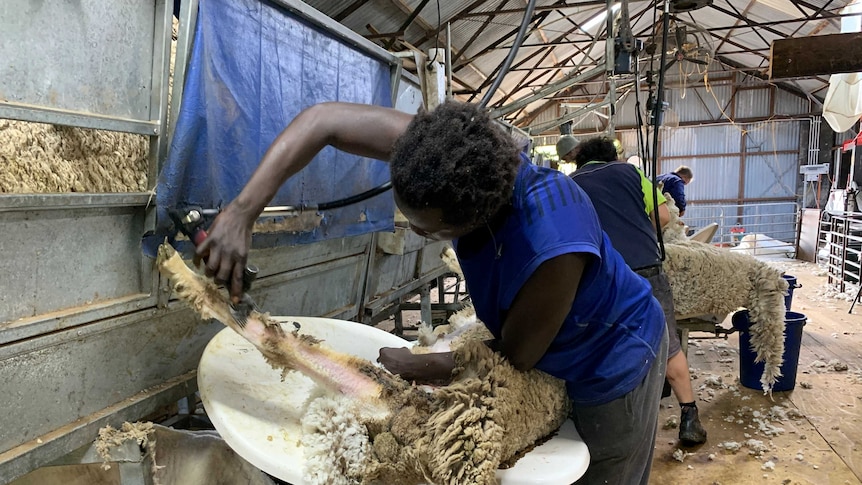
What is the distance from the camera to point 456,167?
0.97 metres

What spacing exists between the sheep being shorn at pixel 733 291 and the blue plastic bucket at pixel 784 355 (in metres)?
0.18

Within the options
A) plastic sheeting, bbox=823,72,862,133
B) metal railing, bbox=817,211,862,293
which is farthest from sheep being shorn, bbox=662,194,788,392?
plastic sheeting, bbox=823,72,862,133

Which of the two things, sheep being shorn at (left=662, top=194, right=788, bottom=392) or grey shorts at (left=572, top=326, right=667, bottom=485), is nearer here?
grey shorts at (left=572, top=326, right=667, bottom=485)

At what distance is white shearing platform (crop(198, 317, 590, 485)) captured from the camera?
3.69 feet

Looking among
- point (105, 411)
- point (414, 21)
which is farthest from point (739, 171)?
point (105, 411)

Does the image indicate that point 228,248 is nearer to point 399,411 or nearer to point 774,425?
point 399,411

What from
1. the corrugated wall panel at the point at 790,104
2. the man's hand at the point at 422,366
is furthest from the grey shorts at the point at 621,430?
the corrugated wall panel at the point at 790,104

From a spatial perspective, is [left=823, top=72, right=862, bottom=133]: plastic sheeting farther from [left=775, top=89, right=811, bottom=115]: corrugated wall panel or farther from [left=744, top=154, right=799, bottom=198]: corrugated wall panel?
[left=775, top=89, right=811, bottom=115]: corrugated wall panel

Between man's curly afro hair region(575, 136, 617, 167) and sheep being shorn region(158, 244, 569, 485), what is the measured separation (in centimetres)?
203

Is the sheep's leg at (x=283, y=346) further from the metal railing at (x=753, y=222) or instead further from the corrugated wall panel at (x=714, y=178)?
the corrugated wall panel at (x=714, y=178)

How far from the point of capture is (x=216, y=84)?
1.49m

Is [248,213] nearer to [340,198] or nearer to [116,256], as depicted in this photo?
[116,256]

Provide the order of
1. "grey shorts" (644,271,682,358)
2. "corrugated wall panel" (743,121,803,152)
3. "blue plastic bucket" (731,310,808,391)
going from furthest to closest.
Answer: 1. "corrugated wall panel" (743,121,803,152)
2. "blue plastic bucket" (731,310,808,391)
3. "grey shorts" (644,271,682,358)

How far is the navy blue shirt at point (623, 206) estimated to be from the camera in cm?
281
